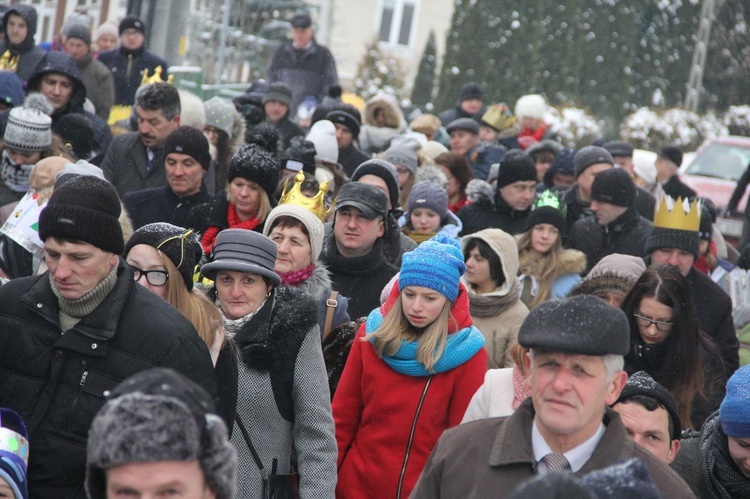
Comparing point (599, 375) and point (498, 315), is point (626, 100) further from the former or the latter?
point (599, 375)

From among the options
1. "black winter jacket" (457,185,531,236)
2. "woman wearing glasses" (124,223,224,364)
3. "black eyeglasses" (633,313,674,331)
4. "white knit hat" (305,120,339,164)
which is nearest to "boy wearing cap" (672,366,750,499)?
"black eyeglasses" (633,313,674,331)

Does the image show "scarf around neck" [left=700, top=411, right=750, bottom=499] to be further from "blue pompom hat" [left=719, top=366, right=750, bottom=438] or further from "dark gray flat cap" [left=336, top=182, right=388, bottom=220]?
"dark gray flat cap" [left=336, top=182, right=388, bottom=220]

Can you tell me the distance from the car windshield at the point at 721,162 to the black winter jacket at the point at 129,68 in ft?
33.4

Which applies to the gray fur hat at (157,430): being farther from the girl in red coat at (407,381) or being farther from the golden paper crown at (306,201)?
the golden paper crown at (306,201)

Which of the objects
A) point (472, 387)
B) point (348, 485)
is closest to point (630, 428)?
point (472, 387)

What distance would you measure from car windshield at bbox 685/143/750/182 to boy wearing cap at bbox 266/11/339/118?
24.1 ft

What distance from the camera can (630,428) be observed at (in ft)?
17.2

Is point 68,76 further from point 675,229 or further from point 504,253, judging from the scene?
point 675,229

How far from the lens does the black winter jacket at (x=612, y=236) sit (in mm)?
9656

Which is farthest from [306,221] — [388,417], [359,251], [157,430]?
[157,430]

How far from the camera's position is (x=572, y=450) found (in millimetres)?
3838

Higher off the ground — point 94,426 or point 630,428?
point 94,426

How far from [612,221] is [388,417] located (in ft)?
14.3

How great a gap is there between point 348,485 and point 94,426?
2.87 m
